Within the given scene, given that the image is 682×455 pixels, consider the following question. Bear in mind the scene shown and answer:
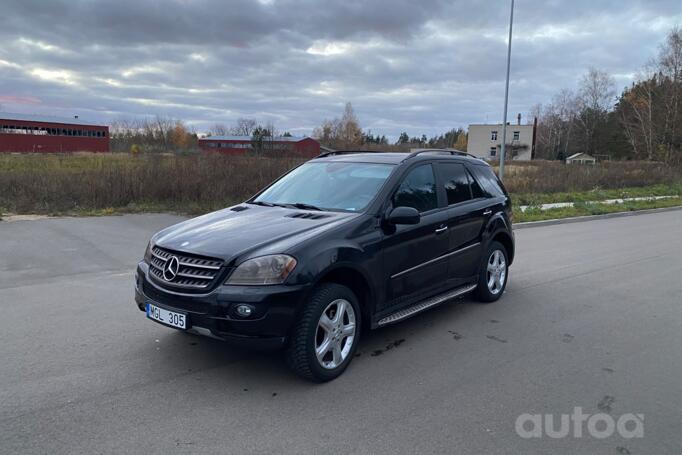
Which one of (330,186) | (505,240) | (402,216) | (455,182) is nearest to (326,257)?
(402,216)

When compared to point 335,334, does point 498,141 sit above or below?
above

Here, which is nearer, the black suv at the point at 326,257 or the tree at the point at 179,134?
the black suv at the point at 326,257

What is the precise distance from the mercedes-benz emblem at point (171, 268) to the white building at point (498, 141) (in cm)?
8604

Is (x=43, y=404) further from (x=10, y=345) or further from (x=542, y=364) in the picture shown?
(x=542, y=364)

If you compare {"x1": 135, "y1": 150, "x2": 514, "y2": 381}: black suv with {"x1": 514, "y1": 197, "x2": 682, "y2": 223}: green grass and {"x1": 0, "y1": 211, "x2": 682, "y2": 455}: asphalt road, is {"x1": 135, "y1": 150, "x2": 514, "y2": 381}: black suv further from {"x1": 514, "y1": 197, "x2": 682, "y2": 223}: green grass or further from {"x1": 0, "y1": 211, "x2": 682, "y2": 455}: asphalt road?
{"x1": 514, "y1": 197, "x2": 682, "y2": 223}: green grass

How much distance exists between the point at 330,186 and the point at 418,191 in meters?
0.89

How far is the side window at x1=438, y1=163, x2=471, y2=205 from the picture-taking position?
5.51 m

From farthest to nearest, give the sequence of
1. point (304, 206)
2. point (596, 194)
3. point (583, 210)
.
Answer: point (596, 194)
point (583, 210)
point (304, 206)

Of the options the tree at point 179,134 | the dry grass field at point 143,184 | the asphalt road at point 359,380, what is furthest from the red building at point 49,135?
the asphalt road at point 359,380

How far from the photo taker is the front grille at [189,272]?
3662 millimetres

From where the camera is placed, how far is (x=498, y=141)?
94.5 metres

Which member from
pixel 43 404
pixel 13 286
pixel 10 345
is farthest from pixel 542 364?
pixel 13 286

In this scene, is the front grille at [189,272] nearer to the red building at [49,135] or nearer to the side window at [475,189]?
the side window at [475,189]

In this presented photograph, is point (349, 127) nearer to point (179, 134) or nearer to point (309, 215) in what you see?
point (179, 134)
